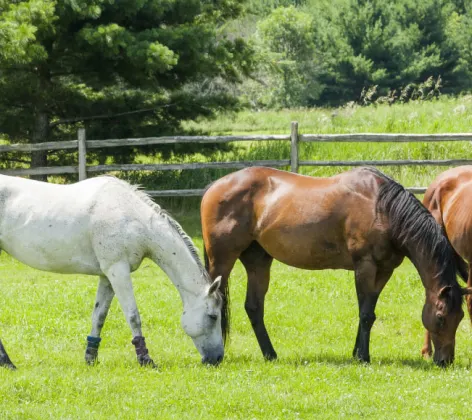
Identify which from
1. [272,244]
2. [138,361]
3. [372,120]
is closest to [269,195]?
[272,244]

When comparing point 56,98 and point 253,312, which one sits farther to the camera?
point 56,98

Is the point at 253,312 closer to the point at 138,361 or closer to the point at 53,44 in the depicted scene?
the point at 138,361

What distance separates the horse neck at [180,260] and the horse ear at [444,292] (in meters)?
1.90

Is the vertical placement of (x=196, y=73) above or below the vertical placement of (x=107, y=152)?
above

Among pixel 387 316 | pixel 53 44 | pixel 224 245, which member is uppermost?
pixel 53 44

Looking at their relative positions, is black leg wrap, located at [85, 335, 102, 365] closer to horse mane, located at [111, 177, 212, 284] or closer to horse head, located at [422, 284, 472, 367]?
horse mane, located at [111, 177, 212, 284]

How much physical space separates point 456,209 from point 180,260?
3.10m

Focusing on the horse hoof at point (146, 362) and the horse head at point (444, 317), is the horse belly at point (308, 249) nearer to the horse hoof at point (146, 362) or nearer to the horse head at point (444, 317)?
the horse head at point (444, 317)

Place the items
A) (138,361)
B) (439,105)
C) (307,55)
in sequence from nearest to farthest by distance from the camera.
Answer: (138,361), (439,105), (307,55)

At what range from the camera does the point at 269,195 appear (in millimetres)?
7770

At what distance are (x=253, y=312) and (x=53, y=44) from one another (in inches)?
385

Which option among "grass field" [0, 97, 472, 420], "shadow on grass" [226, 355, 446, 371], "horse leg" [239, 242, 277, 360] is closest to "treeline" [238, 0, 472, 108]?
"grass field" [0, 97, 472, 420]

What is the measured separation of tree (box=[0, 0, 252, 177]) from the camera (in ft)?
48.5

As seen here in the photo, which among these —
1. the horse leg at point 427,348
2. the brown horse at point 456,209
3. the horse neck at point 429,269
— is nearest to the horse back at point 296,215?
the horse neck at point 429,269
